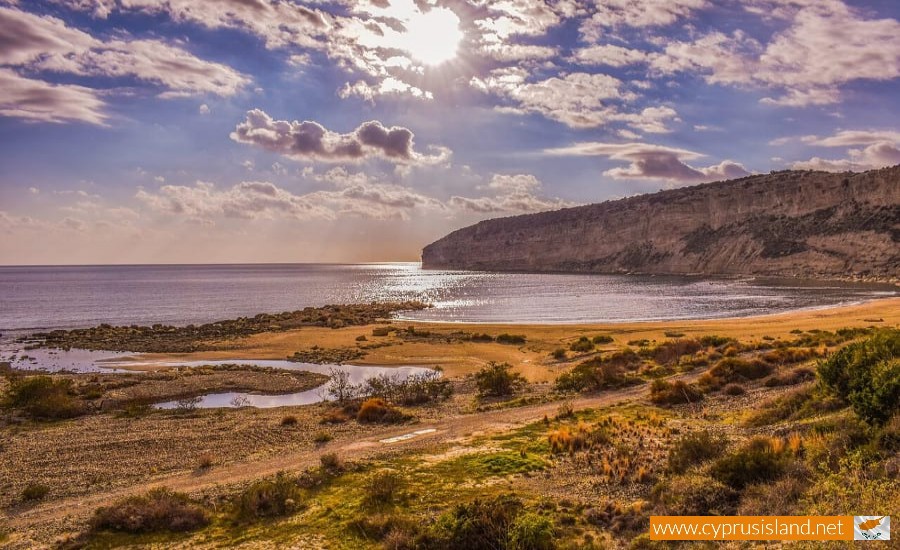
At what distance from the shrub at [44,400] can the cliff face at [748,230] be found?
11972cm

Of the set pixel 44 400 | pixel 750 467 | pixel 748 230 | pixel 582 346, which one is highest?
pixel 748 230

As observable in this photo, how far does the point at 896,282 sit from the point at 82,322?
12490 cm

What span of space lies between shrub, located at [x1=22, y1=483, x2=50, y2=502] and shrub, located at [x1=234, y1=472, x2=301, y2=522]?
5.06 m

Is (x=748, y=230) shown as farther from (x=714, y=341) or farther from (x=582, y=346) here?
(x=582, y=346)

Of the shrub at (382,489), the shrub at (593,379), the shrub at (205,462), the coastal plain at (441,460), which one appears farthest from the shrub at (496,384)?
the shrub at (205,462)

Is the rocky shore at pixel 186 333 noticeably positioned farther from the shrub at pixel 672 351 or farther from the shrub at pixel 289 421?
the shrub at pixel 672 351

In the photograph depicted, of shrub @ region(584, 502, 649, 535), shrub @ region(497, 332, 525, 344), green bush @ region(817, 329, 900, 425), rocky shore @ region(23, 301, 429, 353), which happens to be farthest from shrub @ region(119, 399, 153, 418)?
shrub @ region(497, 332, 525, 344)

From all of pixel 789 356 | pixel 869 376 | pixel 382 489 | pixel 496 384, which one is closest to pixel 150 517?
pixel 382 489

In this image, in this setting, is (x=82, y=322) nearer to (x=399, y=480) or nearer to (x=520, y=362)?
(x=520, y=362)

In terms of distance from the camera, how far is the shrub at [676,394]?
57.9 feet

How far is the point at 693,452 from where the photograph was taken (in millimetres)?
10625

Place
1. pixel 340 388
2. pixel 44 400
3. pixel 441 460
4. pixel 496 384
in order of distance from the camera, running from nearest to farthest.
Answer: pixel 441 460 → pixel 44 400 → pixel 496 384 → pixel 340 388

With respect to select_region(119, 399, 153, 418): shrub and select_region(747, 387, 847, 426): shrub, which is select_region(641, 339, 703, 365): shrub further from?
select_region(119, 399, 153, 418): shrub

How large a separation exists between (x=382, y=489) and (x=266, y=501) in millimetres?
2318
